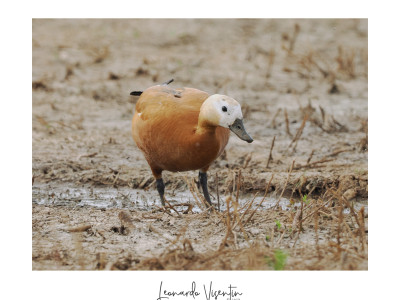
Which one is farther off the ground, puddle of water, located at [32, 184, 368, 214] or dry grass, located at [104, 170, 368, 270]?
puddle of water, located at [32, 184, 368, 214]

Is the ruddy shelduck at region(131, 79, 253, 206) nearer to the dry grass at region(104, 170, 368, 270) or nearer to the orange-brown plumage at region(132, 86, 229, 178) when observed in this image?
the orange-brown plumage at region(132, 86, 229, 178)

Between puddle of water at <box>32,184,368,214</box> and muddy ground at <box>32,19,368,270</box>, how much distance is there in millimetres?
19

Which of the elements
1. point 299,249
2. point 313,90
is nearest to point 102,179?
point 299,249

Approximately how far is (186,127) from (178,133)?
78 millimetres

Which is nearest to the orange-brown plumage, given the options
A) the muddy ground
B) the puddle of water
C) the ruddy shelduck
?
the ruddy shelduck

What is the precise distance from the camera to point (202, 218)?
17.8ft

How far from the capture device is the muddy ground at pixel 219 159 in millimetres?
4688

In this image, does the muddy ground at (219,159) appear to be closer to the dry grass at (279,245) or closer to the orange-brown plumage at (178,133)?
the dry grass at (279,245)

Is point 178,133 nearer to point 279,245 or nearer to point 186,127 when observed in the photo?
point 186,127

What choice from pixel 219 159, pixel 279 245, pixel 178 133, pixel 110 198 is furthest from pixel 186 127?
pixel 219 159

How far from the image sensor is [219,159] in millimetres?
7039

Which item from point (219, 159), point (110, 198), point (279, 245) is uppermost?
point (219, 159)

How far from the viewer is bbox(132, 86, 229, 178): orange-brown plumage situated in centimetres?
508

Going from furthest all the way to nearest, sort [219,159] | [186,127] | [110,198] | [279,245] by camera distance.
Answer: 1. [219,159]
2. [110,198]
3. [186,127]
4. [279,245]
